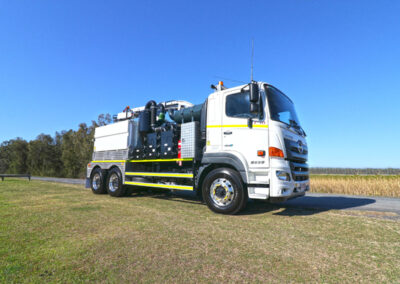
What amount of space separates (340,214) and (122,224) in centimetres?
456

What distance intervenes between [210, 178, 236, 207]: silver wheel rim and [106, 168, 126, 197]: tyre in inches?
169

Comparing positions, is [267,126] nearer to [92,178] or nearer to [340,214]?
[340,214]

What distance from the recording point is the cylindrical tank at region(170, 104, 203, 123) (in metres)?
6.58

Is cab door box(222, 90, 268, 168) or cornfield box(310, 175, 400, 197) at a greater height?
cab door box(222, 90, 268, 168)

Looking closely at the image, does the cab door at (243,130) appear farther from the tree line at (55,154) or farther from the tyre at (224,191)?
the tree line at (55,154)

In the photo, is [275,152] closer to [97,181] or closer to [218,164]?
[218,164]

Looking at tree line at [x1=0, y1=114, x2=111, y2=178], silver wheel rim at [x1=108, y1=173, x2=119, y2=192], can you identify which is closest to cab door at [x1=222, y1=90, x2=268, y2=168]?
silver wheel rim at [x1=108, y1=173, x2=119, y2=192]

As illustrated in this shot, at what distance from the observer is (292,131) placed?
5316 millimetres

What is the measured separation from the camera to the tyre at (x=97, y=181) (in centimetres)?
884

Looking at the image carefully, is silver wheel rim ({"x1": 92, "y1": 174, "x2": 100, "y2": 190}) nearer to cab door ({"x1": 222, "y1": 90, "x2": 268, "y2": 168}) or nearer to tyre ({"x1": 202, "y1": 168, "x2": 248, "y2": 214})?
tyre ({"x1": 202, "y1": 168, "x2": 248, "y2": 214})

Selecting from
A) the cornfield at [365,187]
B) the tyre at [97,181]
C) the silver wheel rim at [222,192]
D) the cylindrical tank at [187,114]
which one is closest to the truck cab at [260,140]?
the silver wheel rim at [222,192]

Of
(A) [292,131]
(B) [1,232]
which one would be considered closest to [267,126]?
(A) [292,131]

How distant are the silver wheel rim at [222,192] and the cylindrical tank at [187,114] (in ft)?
7.26

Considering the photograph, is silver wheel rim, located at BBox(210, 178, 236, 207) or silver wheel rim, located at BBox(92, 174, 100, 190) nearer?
silver wheel rim, located at BBox(210, 178, 236, 207)
